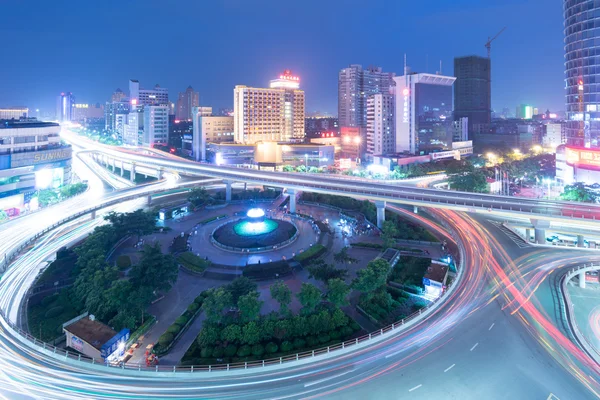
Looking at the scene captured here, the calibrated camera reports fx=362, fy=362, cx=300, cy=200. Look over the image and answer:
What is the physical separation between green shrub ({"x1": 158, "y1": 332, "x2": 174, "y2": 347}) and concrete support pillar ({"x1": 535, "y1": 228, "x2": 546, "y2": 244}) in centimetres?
3555

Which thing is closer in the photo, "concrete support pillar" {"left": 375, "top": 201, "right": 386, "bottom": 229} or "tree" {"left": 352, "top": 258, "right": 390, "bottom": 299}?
"tree" {"left": 352, "top": 258, "right": 390, "bottom": 299}

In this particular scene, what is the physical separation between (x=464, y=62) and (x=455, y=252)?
141 m

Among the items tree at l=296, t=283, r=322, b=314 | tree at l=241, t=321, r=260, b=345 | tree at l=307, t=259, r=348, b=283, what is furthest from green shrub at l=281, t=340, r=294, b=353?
tree at l=307, t=259, r=348, b=283

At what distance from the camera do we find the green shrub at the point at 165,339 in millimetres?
23062

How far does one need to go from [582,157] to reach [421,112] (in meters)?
37.1

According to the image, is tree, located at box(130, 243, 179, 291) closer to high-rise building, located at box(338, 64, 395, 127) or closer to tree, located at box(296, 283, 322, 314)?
tree, located at box(296, 283, 322, 314)

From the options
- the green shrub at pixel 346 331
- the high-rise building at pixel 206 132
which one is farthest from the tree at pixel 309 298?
the high-rise building at pixel 206 132

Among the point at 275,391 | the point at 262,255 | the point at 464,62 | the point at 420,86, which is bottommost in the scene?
the point at 275,391

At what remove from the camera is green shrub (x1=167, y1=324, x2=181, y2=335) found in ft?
79.3

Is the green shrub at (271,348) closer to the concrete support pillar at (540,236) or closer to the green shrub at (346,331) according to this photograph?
the green shrub at (346,331)

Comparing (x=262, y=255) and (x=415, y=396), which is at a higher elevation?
(x=262, y=255)

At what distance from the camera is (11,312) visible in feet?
86.1

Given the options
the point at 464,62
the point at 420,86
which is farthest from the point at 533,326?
the point at 464,62

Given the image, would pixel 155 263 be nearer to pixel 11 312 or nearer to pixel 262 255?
pixel 11 312
